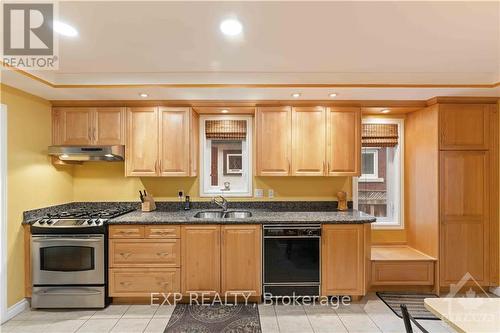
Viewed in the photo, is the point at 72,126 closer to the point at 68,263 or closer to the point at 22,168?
the point at 22,168

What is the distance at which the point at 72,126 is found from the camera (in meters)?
3.58

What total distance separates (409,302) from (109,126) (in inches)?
160

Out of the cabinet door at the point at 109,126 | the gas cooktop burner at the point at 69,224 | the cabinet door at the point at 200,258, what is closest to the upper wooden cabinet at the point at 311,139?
the cabinet door at the point at 200,258

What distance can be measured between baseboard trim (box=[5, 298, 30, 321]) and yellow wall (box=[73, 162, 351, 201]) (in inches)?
51.5

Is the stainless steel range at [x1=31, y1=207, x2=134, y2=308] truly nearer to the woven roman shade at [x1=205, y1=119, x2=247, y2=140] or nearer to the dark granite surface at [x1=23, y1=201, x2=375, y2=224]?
the dark granite surface at [x1=23, y1=201, x2=375, y2=224]

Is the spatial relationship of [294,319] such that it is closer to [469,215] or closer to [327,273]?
[327,273]

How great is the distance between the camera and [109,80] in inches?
119

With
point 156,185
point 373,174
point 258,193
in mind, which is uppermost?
point 373,174

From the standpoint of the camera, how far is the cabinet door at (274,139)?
3.60 metres

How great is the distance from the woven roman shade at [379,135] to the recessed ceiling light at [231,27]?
2.69 m

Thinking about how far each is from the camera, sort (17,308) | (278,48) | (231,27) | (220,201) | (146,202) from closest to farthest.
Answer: (231,27), (278,48), (17,308), (146,202), (220,201)

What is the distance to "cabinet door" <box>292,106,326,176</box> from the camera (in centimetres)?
359

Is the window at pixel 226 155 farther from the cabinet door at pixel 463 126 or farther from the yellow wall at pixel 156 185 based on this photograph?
the cabinet door at pixel 463 126

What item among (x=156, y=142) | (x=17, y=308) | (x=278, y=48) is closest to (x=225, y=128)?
(x=156, y=142)
